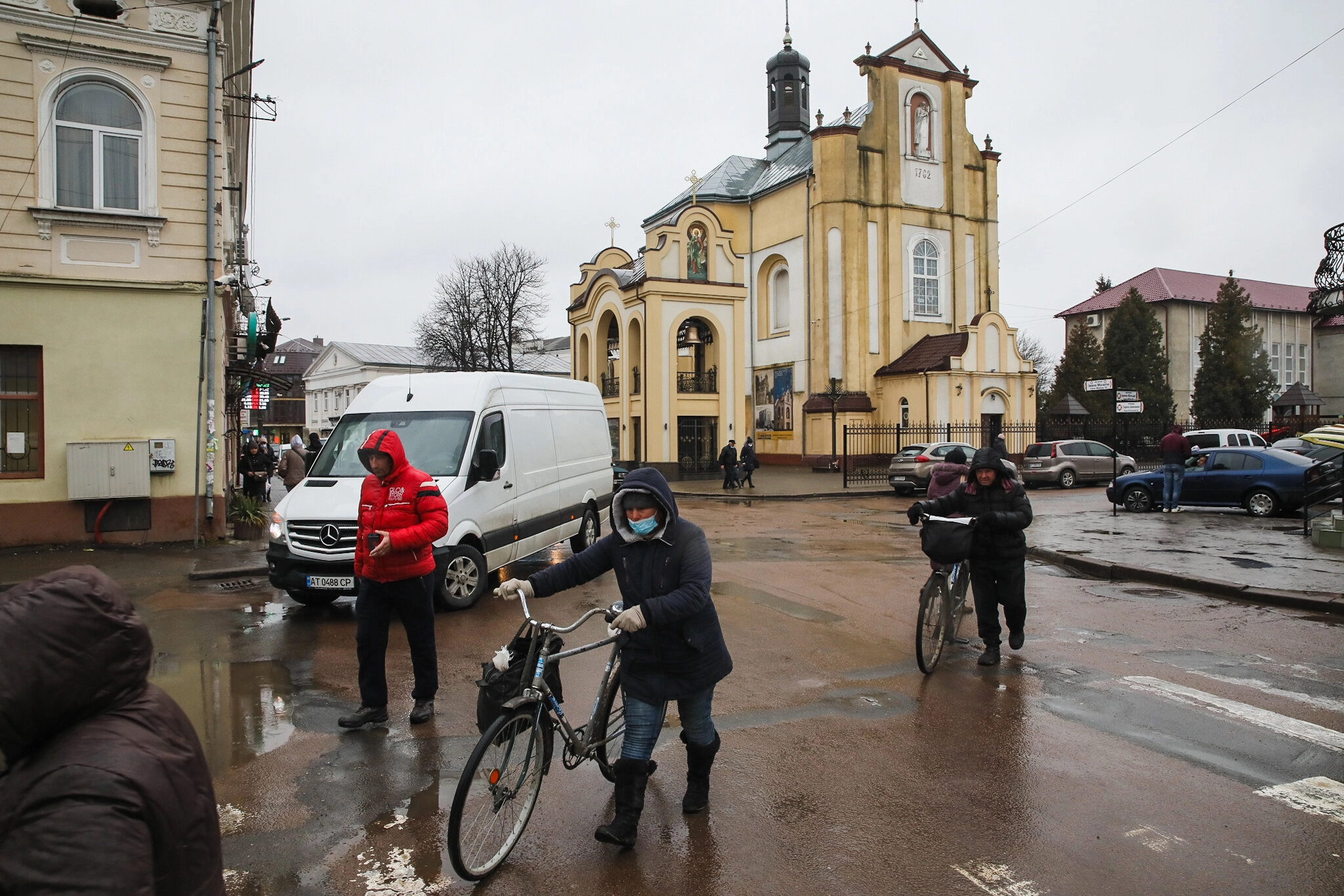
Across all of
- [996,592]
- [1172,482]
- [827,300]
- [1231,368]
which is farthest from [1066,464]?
[1231,368]

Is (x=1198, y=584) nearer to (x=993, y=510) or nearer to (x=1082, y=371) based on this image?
(x=993, y=510)

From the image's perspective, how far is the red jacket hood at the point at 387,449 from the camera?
5707 mm

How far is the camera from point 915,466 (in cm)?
2550

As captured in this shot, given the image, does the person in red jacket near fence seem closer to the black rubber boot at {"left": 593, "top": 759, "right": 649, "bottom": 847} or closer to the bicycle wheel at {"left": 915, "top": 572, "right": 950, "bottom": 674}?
the black rubber boot at {"left": 593, "top": 759, "right": 649, "bottom": 847}

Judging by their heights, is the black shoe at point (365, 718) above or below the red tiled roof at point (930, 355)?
below

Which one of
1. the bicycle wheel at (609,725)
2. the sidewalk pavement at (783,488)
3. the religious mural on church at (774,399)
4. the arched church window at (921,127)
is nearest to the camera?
the bicycle wheel at (609,725)

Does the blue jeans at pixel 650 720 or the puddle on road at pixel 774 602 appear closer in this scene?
the blue jeans at pixel 650 720

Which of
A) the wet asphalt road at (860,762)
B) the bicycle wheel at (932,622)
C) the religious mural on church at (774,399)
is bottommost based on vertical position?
the wet asphalt road at (860,762)

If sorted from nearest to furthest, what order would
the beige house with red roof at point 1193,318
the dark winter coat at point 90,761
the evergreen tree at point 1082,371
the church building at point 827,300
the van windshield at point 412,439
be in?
the dark winter coat at point 90,761 < the van windshield at point 412,439 < the church building at point 827,300 < the evergreen tree at point 1082,371 < the beige house with red roof at point 1193,318

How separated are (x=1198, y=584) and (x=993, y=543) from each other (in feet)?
16.9

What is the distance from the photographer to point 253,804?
459cm

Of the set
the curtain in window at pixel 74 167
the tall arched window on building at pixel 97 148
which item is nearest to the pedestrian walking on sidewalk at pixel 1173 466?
the tall arched window on building at pixel 97 148

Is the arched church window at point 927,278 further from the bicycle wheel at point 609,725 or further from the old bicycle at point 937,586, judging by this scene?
the bicycle wheel at point 609,725

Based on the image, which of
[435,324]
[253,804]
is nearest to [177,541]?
[253,804]
